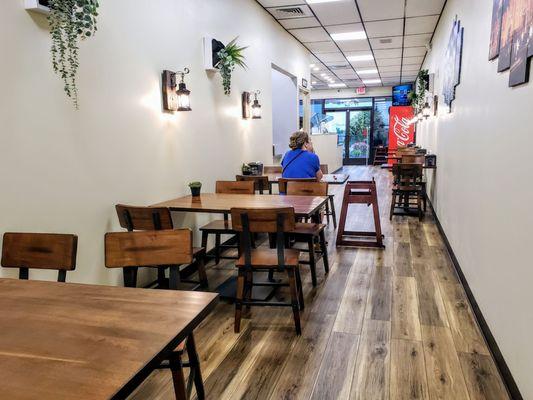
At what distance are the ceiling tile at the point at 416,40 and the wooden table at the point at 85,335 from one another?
753cm

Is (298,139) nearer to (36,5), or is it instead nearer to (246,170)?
(246,170)

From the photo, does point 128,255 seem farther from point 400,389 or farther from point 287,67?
point 287,67

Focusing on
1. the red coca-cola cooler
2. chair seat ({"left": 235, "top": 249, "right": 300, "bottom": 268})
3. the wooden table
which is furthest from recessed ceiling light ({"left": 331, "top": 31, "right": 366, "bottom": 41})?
the red coca-cola cooler

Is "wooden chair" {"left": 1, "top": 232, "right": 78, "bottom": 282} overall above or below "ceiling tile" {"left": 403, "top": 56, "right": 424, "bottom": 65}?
below

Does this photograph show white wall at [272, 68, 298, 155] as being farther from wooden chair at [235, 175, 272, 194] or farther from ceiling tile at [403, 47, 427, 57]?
wooden chair at [235, 175, 272, 194]

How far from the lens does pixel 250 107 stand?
5297 mm

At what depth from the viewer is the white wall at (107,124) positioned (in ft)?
7.11

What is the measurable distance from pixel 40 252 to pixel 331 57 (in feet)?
28.2

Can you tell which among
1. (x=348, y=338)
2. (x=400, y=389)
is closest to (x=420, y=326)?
(x=348, y=338)

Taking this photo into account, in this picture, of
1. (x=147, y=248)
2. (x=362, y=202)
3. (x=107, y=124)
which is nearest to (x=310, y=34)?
(x=362, y=202)

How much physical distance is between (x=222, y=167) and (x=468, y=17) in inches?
110

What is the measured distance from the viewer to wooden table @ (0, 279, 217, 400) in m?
0.87

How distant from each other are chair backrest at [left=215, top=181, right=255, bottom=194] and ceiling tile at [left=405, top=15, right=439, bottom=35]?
4.23 m

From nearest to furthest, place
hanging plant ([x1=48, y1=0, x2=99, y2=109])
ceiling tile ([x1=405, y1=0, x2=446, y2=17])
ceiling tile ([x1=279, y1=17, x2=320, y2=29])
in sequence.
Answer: hanging plant ([x1=48, y1=0, x2=99, y2=109]) < ceiling tile ([x1=405, y1=0, x2=446, y2=17]) < ceiling tile ([x1=279, y1=17, x2=320, y2=29])
